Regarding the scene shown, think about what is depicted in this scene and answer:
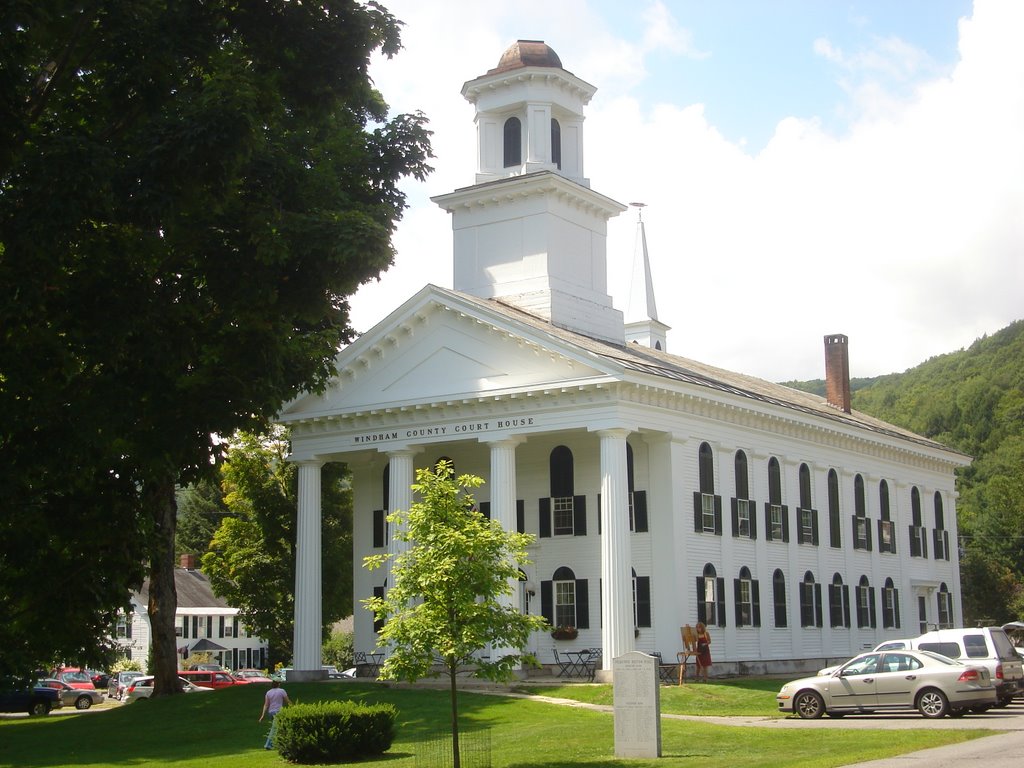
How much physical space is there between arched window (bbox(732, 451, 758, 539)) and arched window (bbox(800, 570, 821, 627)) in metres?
3.77

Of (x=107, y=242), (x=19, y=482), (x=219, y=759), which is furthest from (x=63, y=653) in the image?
(x=219, y=759)

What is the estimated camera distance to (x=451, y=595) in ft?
67.4

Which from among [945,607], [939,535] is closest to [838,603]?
[945,607]

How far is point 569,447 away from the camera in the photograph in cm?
4081

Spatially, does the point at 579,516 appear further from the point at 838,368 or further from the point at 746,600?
the point at 838,368

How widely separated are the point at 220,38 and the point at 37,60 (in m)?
2.50

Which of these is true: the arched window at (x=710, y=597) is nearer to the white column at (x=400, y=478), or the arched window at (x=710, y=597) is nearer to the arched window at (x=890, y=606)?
the white column at (x=400, y=478)

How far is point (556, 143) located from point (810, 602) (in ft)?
61.6

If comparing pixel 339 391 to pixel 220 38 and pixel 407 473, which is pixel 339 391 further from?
pixel 220 38

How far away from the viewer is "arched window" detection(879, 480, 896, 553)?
5028cm

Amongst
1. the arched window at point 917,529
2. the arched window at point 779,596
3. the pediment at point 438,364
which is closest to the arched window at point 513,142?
the pediment at point 438,364

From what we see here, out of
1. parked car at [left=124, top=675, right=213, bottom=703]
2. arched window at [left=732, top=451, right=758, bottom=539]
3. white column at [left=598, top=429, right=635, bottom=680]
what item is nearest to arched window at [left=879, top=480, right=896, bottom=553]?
arched window at [left=732, top=451, right=758, bottom=539]

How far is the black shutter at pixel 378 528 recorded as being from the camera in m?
44.4

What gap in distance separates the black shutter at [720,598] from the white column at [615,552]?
4145 millimetres
